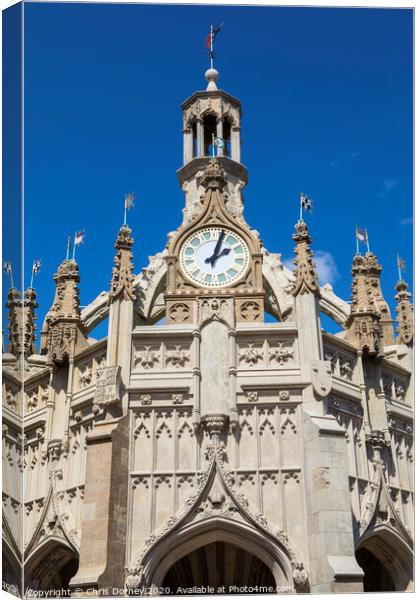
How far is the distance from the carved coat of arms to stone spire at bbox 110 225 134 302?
A: 16.5 ft

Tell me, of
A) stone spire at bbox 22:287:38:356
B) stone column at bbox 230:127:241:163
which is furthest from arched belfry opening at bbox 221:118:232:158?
stone spire at bbox 22:287:38:356

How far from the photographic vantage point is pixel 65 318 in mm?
21891

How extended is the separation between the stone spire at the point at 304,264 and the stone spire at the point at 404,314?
383cm

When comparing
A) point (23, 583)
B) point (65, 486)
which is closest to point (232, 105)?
point (65, 486)

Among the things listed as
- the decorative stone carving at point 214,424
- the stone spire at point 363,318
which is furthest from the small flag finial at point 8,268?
the stone spire at point 363,318

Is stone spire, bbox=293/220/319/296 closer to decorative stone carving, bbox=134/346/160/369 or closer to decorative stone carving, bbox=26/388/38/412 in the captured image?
decorative stone carving, bbox=134/346/160/369

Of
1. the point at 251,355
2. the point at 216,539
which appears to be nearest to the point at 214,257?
the point at 251,355

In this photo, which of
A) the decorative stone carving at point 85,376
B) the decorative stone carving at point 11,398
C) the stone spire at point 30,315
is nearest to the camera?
the decorative stone carving at point 11,398

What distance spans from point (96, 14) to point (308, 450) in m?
10.7

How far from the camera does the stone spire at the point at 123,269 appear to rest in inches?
819

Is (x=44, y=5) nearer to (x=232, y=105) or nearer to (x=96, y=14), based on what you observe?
(x=96, y=14)

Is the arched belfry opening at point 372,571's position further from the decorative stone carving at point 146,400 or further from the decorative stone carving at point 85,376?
the decorative stone carving at point 85,376

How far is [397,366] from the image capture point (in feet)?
71.8

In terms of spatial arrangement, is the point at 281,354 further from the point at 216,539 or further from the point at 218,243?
the point at 216,539
